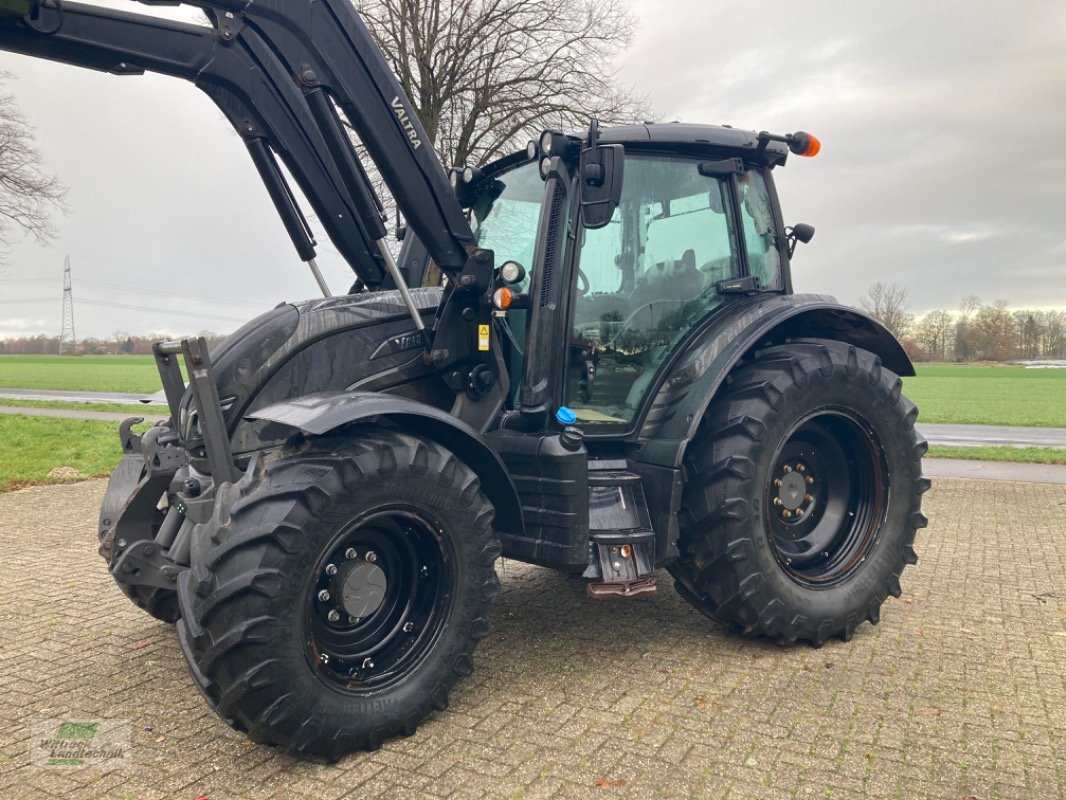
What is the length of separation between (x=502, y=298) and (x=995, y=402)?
32.2 metres

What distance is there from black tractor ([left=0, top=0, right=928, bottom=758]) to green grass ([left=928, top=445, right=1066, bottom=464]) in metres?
9.55

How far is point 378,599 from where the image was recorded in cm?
347

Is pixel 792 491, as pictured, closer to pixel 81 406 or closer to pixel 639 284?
pixel 639 284

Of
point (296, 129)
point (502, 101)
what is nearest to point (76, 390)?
point (502, 101)

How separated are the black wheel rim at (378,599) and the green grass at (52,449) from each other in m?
8.45

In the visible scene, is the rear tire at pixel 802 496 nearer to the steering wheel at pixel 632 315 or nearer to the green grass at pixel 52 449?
the steering wheel at pixel 632 315

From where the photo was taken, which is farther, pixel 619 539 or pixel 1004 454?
pixel 1004 454

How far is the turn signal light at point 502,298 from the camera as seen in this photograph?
13.5 ft

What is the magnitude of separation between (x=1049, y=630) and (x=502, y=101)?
1334cm

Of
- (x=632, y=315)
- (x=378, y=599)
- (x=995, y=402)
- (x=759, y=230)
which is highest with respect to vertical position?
(x=759, y=230)

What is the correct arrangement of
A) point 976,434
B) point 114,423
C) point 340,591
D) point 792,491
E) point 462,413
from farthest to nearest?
1. point 976,434
2. point 114,423
3. point 792,491
4. point 462,413
5. point 340,591

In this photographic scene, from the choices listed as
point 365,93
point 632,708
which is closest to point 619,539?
point 632,708

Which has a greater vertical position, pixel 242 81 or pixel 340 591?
A: pixel 242 81

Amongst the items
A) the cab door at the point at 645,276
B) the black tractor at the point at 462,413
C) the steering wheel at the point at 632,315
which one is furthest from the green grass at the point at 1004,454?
the steering wheel at the point at 632,315
